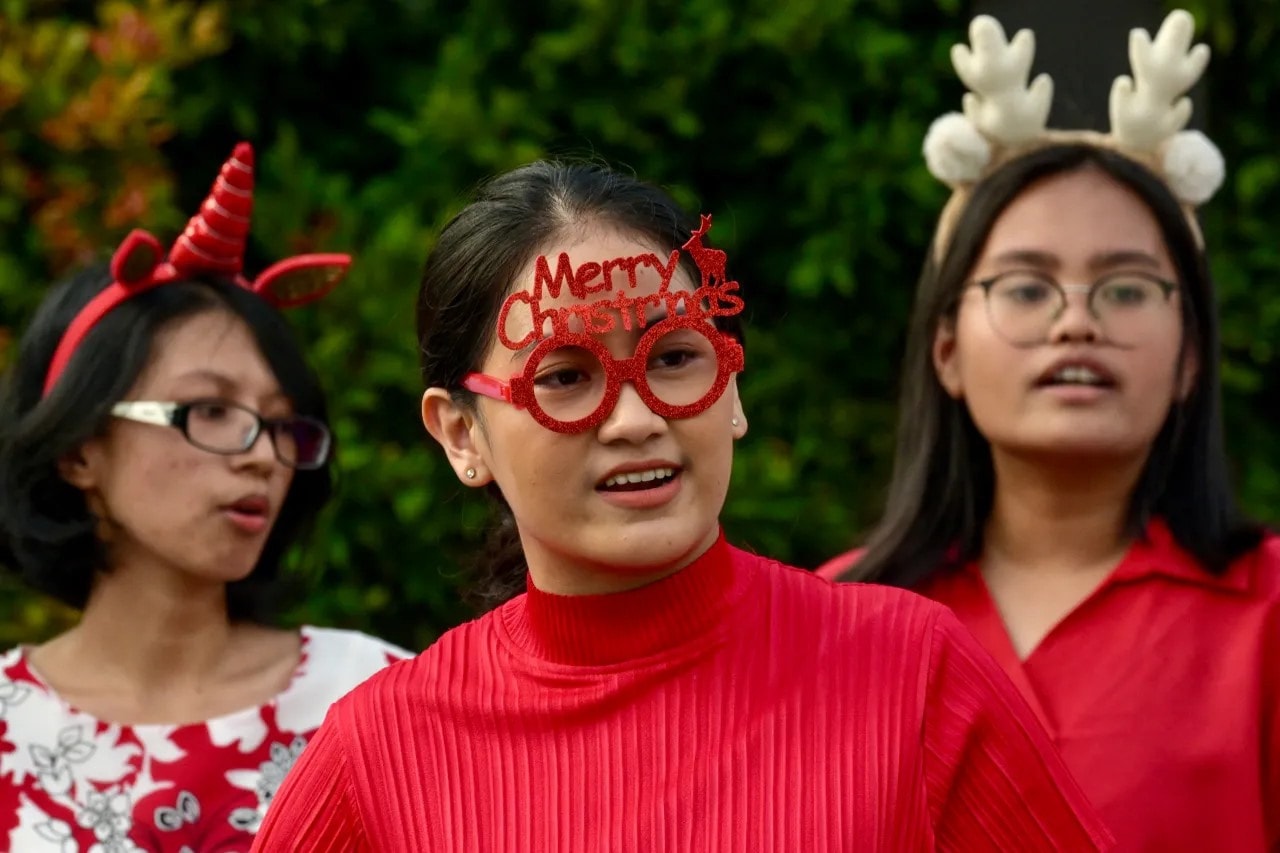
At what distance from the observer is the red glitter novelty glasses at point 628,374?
2.32 m

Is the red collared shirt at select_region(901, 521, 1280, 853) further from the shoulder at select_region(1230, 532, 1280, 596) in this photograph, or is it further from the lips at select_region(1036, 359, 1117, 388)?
the lips at select_region(1036, 359, 1117, 388)

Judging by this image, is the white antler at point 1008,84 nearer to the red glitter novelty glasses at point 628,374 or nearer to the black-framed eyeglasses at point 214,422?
the black-framed eyeglasses at point 214,422

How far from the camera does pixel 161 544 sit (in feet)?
12.1

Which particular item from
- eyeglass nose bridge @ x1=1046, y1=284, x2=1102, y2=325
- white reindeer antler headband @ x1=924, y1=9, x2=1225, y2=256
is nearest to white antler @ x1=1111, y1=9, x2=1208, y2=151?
white reindeer antler headband @ x1=924, y1=9, x2=1225, y2=256

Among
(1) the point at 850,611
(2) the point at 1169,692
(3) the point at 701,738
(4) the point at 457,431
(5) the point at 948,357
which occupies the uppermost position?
(5) the point at 948,357

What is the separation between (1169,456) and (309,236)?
2.28 meters

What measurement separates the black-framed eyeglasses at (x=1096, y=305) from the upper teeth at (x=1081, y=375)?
0.07m

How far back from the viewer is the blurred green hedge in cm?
465

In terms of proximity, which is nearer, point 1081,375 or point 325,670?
point 1081,375

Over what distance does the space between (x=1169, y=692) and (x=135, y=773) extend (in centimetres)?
187

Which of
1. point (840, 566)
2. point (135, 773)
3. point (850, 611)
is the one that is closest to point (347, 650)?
point (135, 773)

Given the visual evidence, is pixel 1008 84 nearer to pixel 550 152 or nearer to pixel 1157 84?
pixel 1157 84

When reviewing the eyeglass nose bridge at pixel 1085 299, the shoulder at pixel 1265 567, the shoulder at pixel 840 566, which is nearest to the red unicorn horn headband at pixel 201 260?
the shoulder at pixel 840 566

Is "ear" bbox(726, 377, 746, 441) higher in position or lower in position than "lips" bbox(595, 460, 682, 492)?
higher
